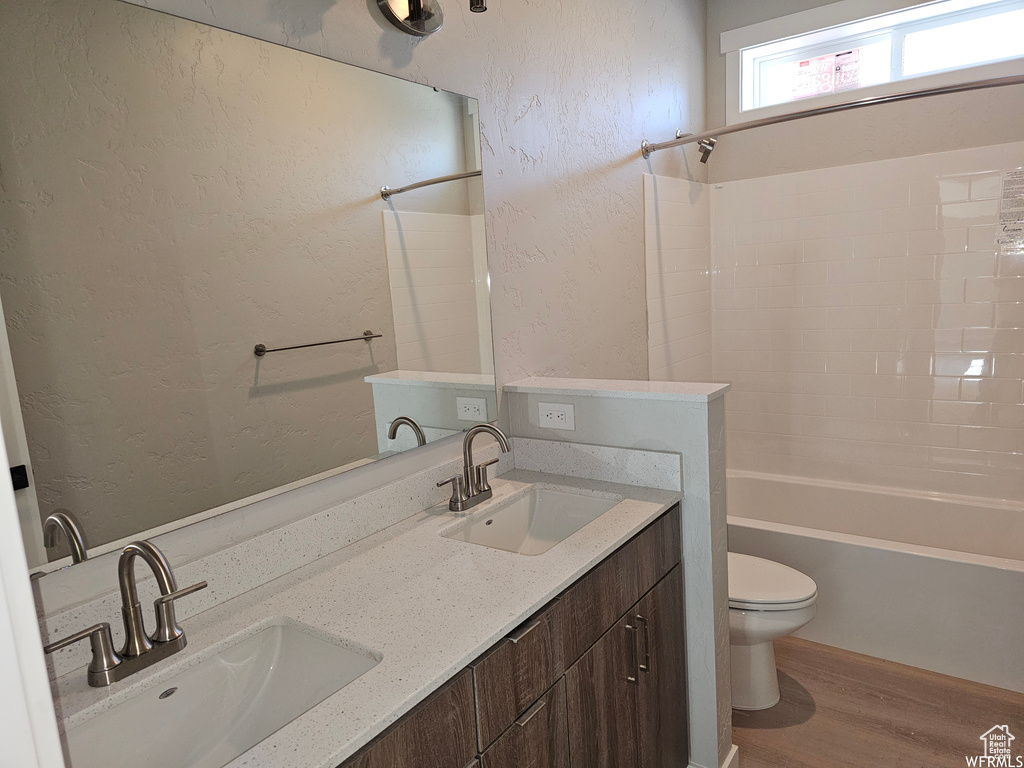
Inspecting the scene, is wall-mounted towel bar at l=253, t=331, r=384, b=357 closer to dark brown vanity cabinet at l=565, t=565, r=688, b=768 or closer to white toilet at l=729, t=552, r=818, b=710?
dark brown vanity cabinet at l=565, t=565, r=688, b=768

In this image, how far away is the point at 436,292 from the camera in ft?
6.00

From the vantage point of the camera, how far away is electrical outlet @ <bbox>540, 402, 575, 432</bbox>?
79.0 inches

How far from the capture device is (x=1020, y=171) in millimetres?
2781

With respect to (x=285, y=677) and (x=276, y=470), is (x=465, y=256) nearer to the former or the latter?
(x=276, y=470)

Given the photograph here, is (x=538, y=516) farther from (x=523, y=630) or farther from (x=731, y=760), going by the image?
(x=731, y=760)

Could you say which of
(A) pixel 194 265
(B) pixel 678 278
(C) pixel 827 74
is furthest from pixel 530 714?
(C) pixel 827 74

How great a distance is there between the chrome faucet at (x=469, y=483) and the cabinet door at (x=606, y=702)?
0.49 metres

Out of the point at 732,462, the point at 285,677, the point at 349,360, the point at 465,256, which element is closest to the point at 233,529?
the point at 285,677

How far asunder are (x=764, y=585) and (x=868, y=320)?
1567 mm

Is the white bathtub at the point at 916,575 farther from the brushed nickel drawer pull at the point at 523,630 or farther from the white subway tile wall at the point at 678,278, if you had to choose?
the brushed nickel drawer pull at the point at 523,630

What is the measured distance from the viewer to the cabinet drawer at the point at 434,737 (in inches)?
38.3

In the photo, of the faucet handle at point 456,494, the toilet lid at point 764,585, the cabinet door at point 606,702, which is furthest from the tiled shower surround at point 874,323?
the cabinet door at point 606,702

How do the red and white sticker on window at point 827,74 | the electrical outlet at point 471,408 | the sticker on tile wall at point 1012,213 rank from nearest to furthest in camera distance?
the electrical outlet at point 471,408, the sticker on tile wall at point 1012,213, the red and white sticker on window at point 827,74

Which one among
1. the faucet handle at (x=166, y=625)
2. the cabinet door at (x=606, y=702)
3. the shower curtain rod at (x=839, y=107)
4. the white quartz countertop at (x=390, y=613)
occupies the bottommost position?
the cabinet door at (x=606, y=702)
